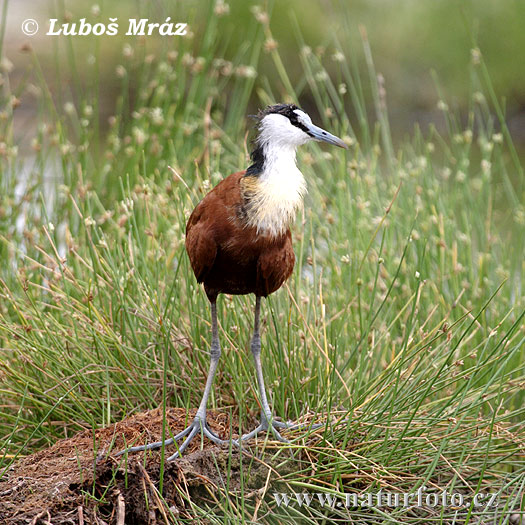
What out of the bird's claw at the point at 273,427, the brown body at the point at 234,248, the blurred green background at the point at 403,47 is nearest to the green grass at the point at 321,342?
the bird's claw at the point at 273,427

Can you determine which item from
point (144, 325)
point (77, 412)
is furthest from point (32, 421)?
point (144, 325)

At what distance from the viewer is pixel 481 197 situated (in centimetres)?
425

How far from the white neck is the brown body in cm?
3

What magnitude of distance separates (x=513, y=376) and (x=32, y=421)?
2.00 metres

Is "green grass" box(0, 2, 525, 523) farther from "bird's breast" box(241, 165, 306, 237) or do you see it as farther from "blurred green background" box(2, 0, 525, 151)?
"blurred green background" box(2, 0, 525, 151)

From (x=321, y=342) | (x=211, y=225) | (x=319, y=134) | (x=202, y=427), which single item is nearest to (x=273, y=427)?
(x=202, y=427)

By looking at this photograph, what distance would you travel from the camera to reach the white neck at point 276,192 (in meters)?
2.59

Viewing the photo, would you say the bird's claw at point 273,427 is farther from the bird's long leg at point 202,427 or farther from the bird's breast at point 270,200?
the bird's breast at point 270,200

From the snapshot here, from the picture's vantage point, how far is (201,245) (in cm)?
266

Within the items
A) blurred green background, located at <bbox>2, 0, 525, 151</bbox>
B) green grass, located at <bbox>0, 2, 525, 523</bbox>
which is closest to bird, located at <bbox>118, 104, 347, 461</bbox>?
green grass, located at <bbox>0, 2, 525, 523</bbox>

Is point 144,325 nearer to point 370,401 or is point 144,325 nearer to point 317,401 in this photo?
point 317,401

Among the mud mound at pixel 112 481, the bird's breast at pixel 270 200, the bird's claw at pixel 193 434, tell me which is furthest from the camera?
the bird's claw at pixel 193 434

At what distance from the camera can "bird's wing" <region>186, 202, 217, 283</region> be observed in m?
2.63

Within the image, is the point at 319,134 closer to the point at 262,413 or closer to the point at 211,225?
the point at 211,225
